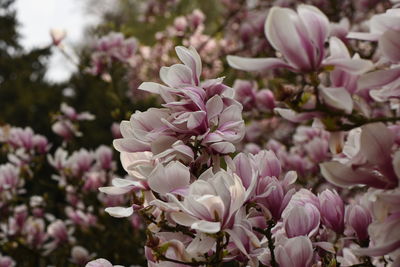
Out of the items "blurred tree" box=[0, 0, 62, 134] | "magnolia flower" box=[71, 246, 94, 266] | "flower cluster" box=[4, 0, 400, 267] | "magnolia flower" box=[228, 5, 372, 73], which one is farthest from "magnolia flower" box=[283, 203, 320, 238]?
"blurred tree" box=[0, 0, 62, 134]

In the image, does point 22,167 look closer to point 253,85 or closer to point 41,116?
point 253,85

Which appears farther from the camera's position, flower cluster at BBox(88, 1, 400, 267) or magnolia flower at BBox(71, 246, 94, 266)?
magnolia flower at BBox(71, 246, 94, 266)

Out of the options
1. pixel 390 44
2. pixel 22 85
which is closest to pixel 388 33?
pixel 390 44

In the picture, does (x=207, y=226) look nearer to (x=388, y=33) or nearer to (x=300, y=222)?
(x=300, y=222)

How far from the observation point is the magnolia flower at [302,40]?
0.85m

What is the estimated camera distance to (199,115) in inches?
42.0

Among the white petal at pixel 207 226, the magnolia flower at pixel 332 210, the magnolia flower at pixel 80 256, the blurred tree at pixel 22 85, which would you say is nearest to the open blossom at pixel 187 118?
the white petal at pixel 207 226

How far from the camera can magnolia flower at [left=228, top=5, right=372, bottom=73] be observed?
85cm

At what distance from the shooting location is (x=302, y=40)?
864 mm

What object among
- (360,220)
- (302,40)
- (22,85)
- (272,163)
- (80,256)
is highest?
(22,85)

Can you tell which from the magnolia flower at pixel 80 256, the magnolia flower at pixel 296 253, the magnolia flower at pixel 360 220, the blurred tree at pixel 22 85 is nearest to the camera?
the magnolia flower at pixel 296 253

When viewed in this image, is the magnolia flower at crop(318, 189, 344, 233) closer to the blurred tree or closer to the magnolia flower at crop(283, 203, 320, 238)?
the magnolia flower at crop(283, 203, 320, 238)

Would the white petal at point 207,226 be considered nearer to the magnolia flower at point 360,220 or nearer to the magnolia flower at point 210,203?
the magnolia flower at point 210,203

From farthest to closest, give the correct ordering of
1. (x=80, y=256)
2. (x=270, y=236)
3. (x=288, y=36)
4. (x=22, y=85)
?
(x=22, y=85)
(x=80, y=256)
(x=270, y=236)
(x=288, y=36)
